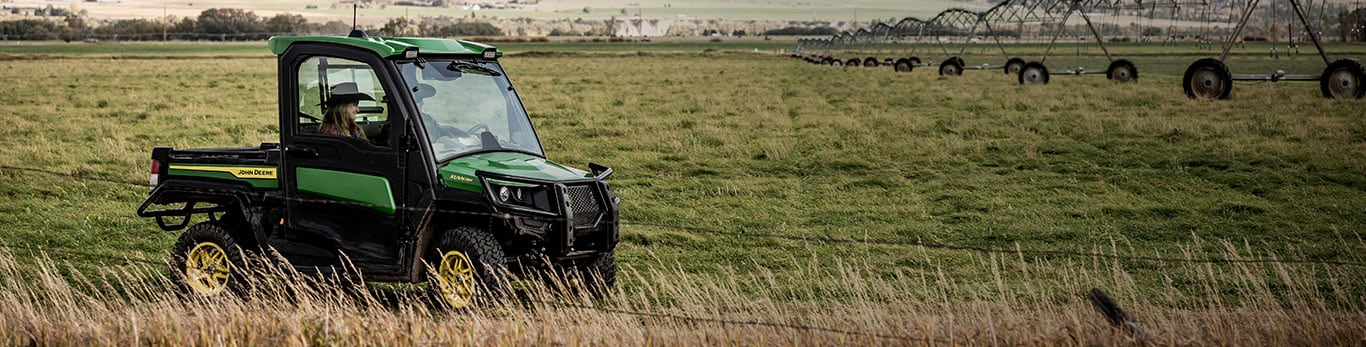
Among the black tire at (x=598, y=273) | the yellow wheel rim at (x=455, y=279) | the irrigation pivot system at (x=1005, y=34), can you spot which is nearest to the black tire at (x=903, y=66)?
the irrigation pivot system at (x=1005, y=34)

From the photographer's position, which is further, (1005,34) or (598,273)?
(1005,34)

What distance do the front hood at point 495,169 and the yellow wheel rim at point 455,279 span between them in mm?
489


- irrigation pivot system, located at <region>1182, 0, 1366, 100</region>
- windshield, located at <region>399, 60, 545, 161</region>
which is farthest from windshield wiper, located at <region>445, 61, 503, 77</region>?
irrigation pivot system, located at <region>1182, 0, 1366, 100</region>

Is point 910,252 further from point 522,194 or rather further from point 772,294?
point 522,194

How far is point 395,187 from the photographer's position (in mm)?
9633

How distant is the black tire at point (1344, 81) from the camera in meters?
37.2

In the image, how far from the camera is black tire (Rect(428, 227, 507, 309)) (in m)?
9.36

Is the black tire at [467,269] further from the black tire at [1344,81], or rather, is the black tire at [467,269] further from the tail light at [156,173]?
the black tire at [1344,81]

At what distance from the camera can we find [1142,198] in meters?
18.0

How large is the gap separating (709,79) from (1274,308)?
185 feet

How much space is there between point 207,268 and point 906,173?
42.4ft

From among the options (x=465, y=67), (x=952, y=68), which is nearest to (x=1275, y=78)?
(x=952, y=68)

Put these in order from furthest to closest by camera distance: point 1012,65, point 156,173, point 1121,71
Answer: point 1012,65
point 1121,71
point 156,173

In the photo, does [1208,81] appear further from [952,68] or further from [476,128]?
[476,128]
